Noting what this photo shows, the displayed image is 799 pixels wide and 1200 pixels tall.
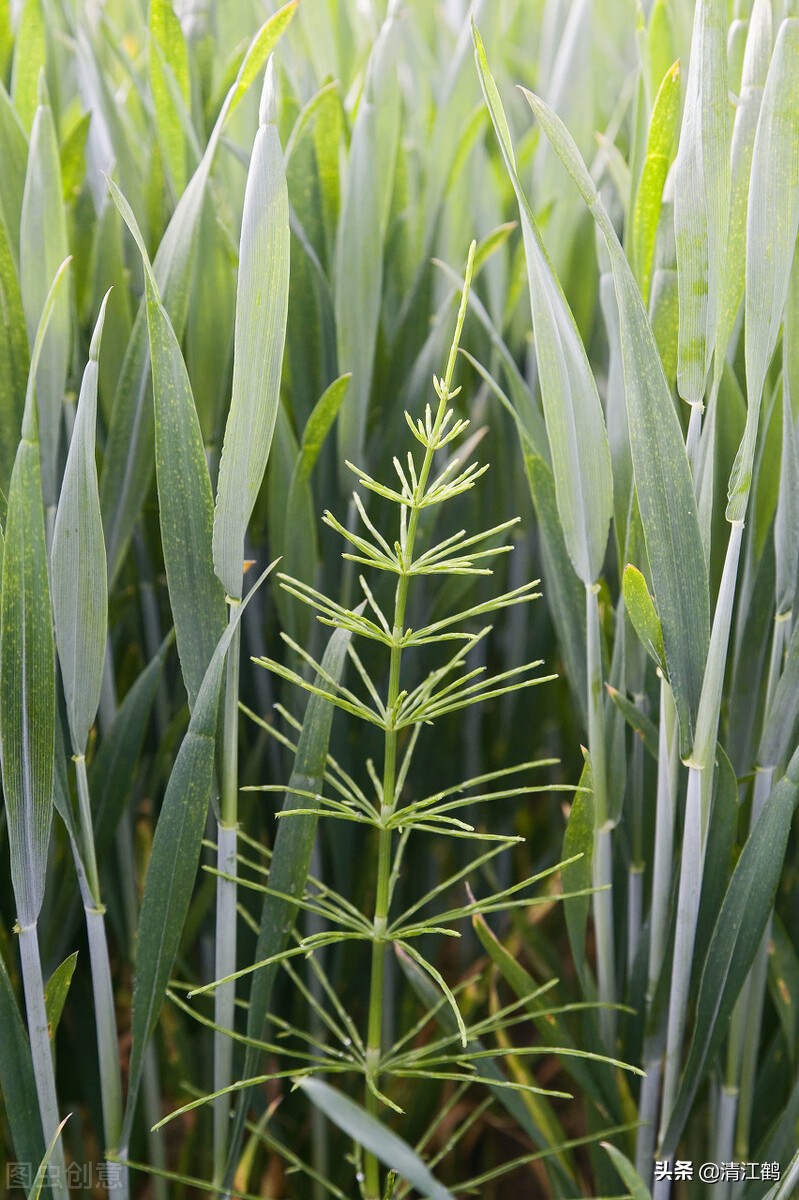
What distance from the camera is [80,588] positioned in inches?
17.3

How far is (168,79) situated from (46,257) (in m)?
0.12

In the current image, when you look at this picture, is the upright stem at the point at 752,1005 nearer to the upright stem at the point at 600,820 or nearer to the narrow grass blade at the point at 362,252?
the upright stem at the point at 600,820

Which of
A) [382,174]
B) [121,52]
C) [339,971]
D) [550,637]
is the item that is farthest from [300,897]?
[121,52]

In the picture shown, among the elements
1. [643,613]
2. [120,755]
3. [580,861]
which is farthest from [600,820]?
[120,755]

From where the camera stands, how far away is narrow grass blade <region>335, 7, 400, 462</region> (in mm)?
558

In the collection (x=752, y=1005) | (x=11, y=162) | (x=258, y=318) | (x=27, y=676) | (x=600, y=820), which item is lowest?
(x=752, y=1005)

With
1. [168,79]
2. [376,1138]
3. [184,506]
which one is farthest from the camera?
[168,79]

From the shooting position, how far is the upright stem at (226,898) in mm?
447

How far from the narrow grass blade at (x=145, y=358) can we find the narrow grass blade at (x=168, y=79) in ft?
0.16

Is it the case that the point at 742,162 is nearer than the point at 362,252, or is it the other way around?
the point at 742,162

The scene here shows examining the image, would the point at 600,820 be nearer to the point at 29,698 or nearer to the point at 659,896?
the point at 659,896

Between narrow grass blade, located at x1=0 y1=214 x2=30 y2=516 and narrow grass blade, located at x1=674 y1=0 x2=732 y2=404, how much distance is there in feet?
1.00

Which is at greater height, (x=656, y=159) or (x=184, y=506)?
(x=656, y=159)

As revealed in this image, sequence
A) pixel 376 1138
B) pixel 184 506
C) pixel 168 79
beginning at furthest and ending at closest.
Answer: pixel 168 79 < pixel 184 506 < pixel 376 1138
